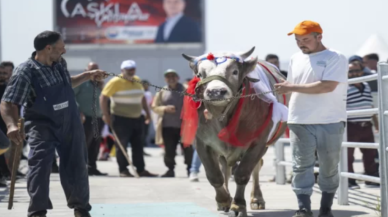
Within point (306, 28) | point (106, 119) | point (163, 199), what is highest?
point (306, 28)

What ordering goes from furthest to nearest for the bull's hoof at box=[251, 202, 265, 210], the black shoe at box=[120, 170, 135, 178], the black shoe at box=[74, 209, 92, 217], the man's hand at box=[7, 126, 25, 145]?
the black shoe at box=[120, 170, 135, 178] → the bull's hoof at box=[251, 202, 265, 210] → the black shoe at box=[74, 209, 92, 217] → the man's hand at box=[7, 126, 25, 145]

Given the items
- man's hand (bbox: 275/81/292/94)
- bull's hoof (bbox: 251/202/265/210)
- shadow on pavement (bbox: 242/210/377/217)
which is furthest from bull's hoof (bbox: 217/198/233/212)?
man's hand (bbox: 275/81/292/94)

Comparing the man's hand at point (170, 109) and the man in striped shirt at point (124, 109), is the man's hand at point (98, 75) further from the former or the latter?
the man's hand at point (170, 109)

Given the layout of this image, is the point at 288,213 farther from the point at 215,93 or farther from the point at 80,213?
the point at 80,213

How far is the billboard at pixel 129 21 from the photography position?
4841cm

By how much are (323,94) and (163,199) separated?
11.6 ft

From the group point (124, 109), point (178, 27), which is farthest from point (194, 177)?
point (178, 27)

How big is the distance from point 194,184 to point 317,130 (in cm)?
530

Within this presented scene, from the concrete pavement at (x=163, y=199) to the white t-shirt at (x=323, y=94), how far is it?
1.32 m

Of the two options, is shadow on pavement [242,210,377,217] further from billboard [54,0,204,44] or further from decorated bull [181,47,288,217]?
billboard [54,0,204,44]

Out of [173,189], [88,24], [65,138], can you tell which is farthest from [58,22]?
[65,138]

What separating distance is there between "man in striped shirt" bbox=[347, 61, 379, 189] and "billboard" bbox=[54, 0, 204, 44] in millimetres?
35123

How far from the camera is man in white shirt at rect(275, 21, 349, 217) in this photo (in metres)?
8.35

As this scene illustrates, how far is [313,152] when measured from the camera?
8.58 meters
